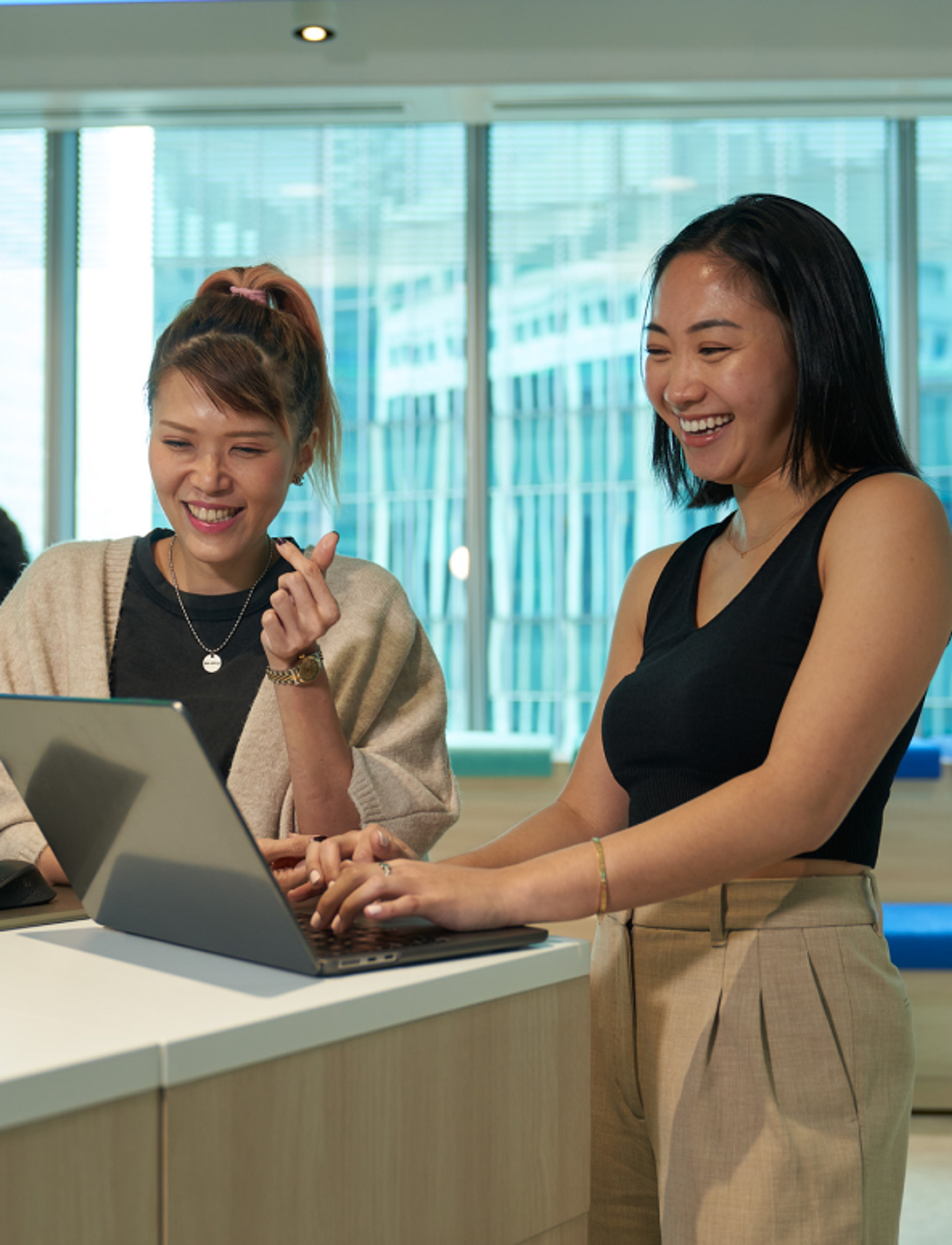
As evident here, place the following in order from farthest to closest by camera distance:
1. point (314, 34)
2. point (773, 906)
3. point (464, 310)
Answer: point (464, 310)
point (314, 34)
point (773, 906)

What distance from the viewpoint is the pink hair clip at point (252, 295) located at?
1529 mm

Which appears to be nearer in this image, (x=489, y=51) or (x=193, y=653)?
(x=193, y=653)

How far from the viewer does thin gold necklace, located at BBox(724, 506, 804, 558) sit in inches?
47.7

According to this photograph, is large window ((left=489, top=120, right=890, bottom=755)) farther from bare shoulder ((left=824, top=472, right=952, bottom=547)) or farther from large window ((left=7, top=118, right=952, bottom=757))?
bare shoulder ((left=824, top=472, right=952, bottom=547))

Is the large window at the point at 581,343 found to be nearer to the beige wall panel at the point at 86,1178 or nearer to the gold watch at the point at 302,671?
the gold watch at the point at 302,671

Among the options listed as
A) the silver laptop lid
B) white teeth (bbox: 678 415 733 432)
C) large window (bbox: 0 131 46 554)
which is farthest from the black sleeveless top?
large window (bbox: 0 131 46 554)

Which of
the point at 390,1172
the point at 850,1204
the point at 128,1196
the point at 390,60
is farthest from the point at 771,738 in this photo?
the point at 390,60

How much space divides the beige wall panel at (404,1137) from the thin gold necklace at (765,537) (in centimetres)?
55

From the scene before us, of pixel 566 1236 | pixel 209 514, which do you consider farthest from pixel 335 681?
pixel 566 1236

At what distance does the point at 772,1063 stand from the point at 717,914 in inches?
5.4

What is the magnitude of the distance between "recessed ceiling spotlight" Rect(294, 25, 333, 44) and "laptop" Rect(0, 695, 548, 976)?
3859mm

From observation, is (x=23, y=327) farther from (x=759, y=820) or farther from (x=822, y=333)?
(x=759, y=820)

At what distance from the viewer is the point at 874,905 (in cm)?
112

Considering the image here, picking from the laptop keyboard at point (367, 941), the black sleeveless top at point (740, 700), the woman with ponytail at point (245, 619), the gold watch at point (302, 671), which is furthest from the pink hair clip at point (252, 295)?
the laptop keyboard at point (367, 941)
